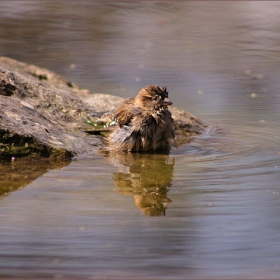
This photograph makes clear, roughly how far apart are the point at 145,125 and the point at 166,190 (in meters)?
1.78

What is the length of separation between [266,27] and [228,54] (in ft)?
7.96

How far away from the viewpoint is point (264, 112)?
9.14 metres

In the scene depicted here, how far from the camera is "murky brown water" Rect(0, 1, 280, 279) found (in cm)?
427

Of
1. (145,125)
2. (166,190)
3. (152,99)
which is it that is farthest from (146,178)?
(152,99)

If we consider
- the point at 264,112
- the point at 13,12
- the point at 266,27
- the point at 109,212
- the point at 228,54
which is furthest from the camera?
the point at 13,12

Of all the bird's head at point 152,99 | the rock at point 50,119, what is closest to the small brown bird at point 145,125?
the bird's head at point 152,99

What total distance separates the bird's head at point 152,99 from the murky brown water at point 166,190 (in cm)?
58

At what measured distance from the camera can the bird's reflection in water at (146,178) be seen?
5.37m

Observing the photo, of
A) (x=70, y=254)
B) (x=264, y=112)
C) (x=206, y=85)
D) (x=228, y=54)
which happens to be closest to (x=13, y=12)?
(x=228, y=54)

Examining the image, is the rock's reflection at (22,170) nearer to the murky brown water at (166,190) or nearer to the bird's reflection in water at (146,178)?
the murky brown water at (166,190)

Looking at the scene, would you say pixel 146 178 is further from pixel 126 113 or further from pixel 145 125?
pixel 126 113

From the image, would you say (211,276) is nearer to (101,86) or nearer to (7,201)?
(7,201)

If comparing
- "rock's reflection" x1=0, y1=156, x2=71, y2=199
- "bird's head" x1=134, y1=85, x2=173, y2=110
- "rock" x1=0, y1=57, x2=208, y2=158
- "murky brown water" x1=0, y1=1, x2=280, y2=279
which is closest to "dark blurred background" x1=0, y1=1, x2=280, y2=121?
"murky brown water" x1=0, y1=1, x2=280, y2=279

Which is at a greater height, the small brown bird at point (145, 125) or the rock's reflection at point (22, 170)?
the small brown bird at point (145, 125)
